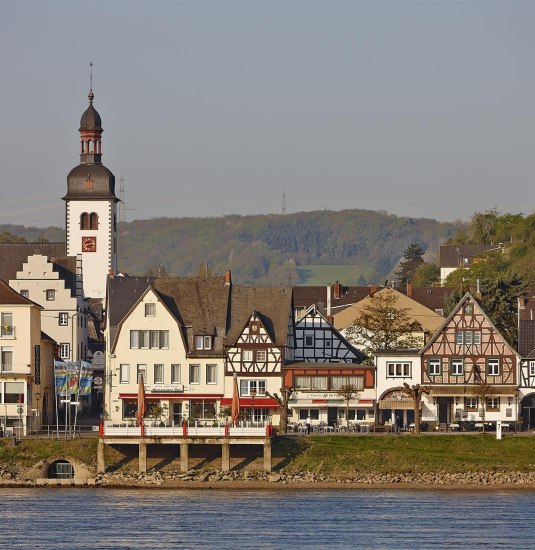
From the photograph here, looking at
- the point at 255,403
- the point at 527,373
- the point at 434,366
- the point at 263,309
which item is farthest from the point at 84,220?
the point at 527,373

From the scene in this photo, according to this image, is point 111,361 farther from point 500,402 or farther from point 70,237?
point 70,237

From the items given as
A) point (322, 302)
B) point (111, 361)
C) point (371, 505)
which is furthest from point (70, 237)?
point (371, 505)

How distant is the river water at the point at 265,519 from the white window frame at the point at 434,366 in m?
24.0

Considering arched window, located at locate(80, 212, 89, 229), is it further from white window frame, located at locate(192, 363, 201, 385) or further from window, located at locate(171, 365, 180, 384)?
white window frame, located at locate(192, 363, 201, 385)

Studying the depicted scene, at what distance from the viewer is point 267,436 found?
96.4 meters

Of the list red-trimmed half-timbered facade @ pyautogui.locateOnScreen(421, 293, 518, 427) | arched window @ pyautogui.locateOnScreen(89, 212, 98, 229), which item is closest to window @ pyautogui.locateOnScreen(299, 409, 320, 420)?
red-trimmed half-timbered facade @ pyautogui.locateOnScreen(421, 293, 518, 427)

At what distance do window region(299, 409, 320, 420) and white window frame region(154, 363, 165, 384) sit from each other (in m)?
8.65

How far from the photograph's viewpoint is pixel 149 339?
115875 millimetres

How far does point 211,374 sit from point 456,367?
14990mm

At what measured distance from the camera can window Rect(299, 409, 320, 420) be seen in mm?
115812

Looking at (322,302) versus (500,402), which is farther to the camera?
(322,302)

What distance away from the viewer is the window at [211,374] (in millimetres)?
115625

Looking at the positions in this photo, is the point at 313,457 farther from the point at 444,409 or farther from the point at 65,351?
the point at 65,351

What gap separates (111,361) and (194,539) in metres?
40.5
